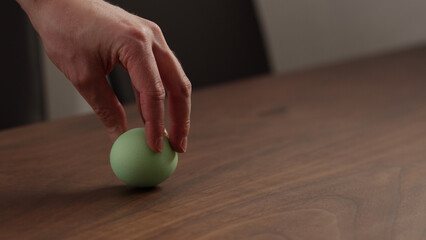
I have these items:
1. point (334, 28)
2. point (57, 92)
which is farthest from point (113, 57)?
point (334, 28)

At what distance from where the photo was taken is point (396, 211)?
0.59m

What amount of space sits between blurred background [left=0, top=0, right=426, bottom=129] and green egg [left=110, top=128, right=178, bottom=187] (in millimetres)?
795

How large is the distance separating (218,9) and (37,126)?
858 mm

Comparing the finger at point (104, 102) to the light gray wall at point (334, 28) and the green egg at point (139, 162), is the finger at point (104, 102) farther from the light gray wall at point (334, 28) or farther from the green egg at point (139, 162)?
the light gray wall at point (334, 28)

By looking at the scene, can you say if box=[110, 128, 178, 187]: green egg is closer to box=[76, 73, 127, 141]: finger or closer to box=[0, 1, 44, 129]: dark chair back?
box=[76, 73, 127, 141]: finger

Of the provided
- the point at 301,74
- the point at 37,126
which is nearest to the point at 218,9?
the point at 301,74

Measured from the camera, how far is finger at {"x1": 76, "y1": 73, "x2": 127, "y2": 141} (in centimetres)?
69

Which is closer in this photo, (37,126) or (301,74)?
(37,126)

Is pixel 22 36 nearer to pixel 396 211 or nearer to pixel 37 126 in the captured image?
pixel 37 126

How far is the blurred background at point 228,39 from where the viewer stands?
4.74 ft

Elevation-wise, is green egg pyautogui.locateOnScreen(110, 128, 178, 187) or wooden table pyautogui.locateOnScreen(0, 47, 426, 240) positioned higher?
green egg pyautogui.locateOnScreen(110, 128, 178, 187)

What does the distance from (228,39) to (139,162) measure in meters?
1.14

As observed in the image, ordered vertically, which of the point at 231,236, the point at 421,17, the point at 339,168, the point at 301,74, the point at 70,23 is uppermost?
the point at 70,23

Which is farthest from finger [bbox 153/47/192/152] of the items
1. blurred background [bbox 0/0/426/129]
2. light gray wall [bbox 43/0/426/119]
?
light gray wall [bbox 43/0/426/119]
